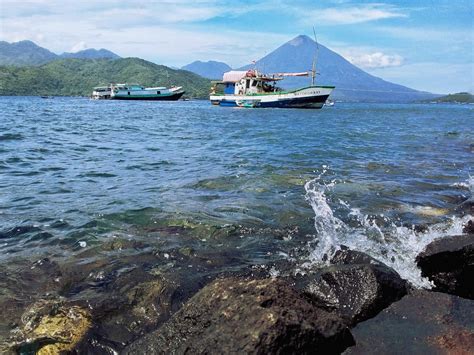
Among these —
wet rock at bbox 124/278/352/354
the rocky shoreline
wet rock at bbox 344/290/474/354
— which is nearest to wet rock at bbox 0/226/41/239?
the rocky shoreline

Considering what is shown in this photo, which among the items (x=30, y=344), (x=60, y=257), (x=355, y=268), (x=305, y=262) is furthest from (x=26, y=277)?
(x=355, y=268)

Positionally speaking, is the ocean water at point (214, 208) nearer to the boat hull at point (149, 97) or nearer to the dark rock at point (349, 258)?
the dark rock at point (349, 258)

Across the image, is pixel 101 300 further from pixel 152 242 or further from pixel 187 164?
pixel 187 164

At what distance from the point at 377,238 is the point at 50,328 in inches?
217

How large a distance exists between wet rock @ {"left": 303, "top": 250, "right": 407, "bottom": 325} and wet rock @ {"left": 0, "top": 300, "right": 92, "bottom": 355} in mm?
2628

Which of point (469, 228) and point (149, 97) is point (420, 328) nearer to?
point (469, 228)

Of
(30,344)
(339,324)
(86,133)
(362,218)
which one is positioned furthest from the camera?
(86,133)

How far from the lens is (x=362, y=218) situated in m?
9.30

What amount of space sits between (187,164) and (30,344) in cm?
1152

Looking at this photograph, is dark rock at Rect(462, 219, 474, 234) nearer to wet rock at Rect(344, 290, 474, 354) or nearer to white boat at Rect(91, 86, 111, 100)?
wet rock at Rect(344, 290, 474, 354)

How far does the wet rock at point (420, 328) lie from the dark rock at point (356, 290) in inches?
4.9

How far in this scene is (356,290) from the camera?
4781 millimetres

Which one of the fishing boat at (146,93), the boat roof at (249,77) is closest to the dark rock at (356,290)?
the boat roof at (249,77)

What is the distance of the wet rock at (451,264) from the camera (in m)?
5.31
